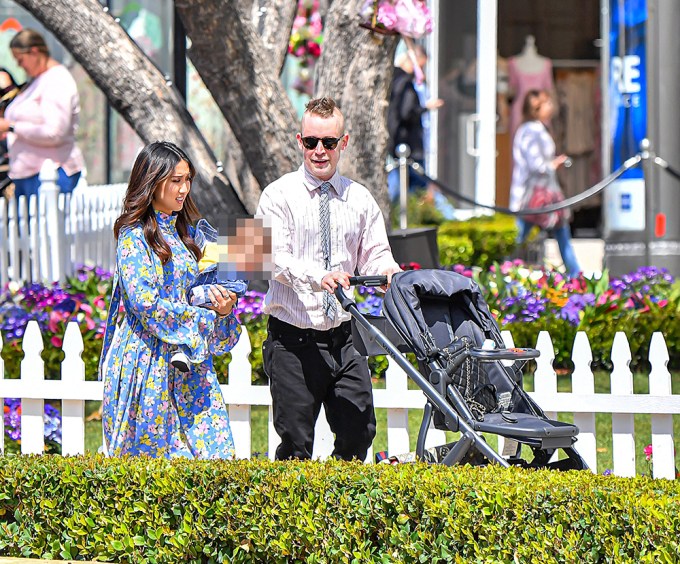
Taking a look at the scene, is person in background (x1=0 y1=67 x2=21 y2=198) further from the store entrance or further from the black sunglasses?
the store entrance

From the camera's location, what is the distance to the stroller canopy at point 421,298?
4.77 meters

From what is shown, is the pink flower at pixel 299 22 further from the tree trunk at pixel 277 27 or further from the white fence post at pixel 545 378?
the white fence post at pixel 545 378

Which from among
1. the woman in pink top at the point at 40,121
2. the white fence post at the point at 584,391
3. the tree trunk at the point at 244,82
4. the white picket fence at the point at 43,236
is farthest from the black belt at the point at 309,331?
the woman in pink top at the point at 40,121

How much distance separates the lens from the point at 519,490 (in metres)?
4.09

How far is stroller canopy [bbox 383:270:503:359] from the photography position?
477cm

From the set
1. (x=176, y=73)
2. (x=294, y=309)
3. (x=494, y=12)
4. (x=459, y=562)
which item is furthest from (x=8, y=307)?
(x=494, y=12)

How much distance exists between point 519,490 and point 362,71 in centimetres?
465

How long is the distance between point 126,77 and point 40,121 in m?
2.01

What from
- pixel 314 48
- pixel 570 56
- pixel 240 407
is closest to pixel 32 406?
pixel 240 407

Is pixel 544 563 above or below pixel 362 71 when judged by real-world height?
below

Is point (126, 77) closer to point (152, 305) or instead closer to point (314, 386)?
point (314, 386)

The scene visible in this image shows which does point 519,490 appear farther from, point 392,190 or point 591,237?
point 591,237

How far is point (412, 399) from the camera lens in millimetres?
5910

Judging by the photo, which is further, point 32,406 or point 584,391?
point 32,406
